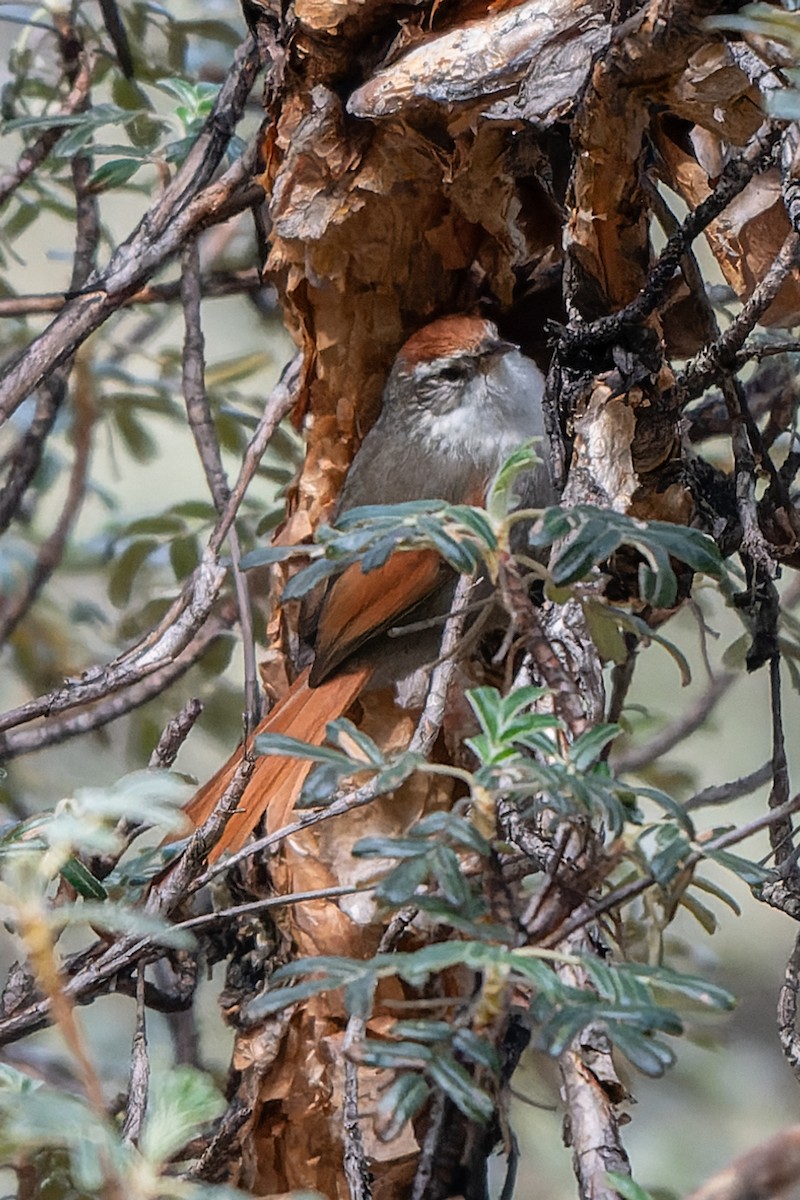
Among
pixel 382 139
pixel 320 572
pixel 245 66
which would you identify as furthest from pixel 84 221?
pixel 320 572

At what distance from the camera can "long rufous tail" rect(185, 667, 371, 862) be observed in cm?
107

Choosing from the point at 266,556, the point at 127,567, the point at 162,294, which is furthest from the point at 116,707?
the point at 266,556

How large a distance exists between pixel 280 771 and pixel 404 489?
34 centimetres

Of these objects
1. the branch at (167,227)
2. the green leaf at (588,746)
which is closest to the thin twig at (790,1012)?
the green leaf at (588,746)

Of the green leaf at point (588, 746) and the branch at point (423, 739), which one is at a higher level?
the green leaf at point (588, 746)

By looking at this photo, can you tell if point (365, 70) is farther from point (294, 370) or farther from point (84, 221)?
point (84, 221)

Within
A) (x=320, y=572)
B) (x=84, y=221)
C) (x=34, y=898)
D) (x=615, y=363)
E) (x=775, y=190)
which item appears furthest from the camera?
(x=84, y=221)

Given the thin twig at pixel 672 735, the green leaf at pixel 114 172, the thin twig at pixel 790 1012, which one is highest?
the green leaf at pixel 114 172

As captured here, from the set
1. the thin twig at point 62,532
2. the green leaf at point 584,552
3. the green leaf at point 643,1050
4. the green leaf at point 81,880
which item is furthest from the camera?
the thin twig at point 62,532

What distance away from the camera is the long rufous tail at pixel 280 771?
1072 millimetres

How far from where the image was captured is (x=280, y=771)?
3.56ft

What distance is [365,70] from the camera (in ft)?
3.41

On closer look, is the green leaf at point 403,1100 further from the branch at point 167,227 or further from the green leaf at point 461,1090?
the branch at point 167,227

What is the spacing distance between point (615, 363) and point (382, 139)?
0.38m
